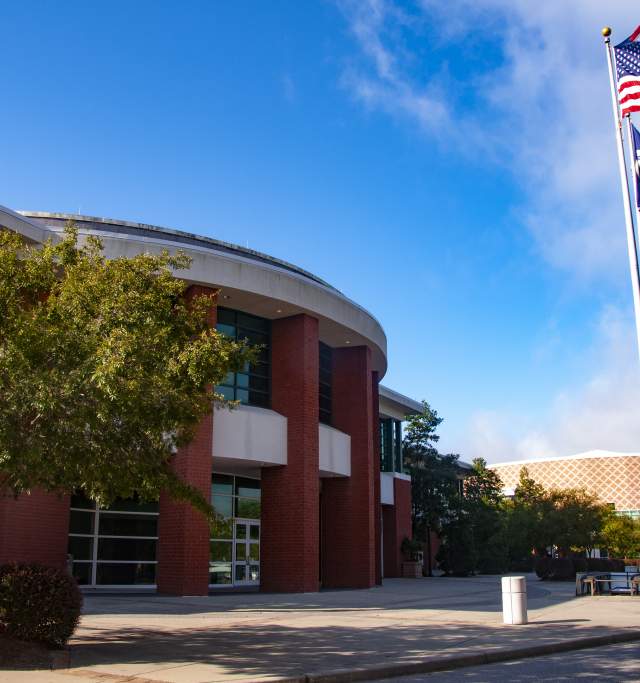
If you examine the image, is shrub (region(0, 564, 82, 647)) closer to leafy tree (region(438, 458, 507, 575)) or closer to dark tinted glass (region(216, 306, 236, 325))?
dark tinted glass (region(216, 306, 236, 325))

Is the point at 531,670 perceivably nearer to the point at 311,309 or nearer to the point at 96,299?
the point at 96,299

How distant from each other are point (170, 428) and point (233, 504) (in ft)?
61.7

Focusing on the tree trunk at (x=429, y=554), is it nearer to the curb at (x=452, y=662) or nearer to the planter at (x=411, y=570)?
the planter at (x=411, y=570)

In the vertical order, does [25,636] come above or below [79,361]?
below

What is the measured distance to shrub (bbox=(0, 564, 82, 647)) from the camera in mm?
10523

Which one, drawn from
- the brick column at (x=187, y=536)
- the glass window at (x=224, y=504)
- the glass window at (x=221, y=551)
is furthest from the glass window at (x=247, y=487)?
the brick column at (x=187, y=536)

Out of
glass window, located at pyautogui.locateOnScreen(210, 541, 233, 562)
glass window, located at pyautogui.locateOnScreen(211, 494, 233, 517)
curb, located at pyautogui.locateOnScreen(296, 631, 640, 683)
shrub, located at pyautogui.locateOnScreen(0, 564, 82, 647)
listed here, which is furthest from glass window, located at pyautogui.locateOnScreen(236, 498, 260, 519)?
shrub, located at pyautogui.locateOnScreen(0, 564, 82, 647)

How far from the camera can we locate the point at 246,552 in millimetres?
29562

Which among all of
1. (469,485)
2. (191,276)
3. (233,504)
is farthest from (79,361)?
(469,485)

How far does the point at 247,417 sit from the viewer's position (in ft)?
83.6

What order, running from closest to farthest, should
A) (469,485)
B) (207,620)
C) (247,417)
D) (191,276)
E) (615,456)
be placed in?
(207,620)
(191,276)
(247,417)
(469,485)
(615,456)

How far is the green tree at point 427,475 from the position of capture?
1825 inches

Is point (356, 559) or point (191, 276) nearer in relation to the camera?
point (191, 276)

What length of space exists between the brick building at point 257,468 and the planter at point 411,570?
30.5 feet
